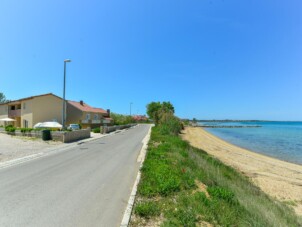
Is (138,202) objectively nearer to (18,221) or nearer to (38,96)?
(18,221)

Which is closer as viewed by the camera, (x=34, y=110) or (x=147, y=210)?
(x=147, y=210)

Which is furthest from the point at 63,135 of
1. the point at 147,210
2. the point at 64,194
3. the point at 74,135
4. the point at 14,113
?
the point at 14,113

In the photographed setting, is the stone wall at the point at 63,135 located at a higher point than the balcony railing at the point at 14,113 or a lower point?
lower

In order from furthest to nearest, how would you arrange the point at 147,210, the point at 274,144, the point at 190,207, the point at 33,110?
the point at 33,110, the point at 274,144, the point at 190,207, the point at 147,210

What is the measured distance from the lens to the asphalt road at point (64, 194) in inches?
201

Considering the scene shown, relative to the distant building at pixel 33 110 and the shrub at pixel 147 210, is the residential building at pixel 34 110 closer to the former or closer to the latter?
the distant building at pixel 33 110

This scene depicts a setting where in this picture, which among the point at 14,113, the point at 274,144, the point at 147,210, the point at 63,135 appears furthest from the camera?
the point at 14,113

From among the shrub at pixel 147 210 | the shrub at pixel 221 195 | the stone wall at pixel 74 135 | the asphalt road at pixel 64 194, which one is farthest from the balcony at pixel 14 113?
the shrub at pixel 221 195

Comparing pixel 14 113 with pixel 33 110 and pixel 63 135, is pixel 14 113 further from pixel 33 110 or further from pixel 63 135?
pixel 63 135

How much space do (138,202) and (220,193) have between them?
2500 mm

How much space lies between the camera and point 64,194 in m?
6.77

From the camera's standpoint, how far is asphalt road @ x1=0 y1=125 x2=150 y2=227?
16.8 ft

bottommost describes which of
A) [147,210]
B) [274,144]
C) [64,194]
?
[274,144]

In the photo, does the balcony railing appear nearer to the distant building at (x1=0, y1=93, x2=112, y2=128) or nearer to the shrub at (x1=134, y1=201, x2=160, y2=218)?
the distant building at (x1=0, y1=93, x2=112, y2=128)
